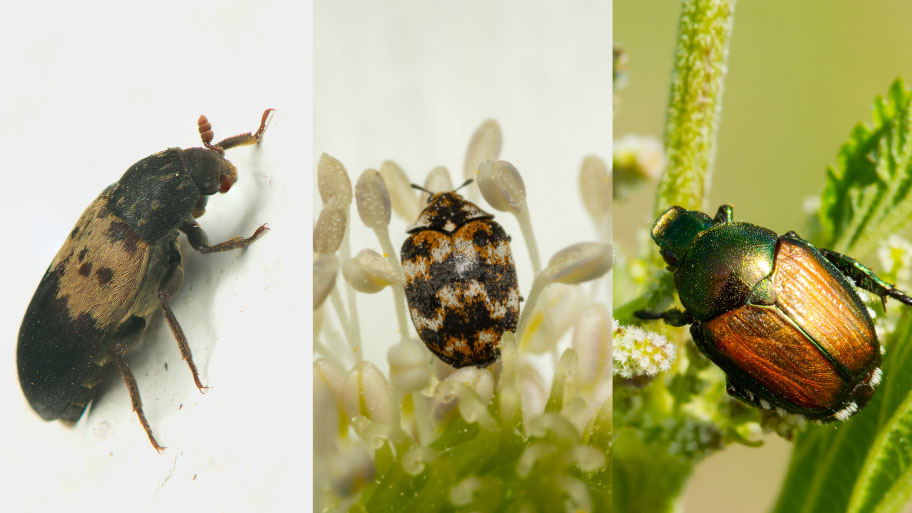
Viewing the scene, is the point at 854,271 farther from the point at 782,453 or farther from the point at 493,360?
the point at 782,453

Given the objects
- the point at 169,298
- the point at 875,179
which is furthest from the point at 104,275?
the point at 875,179

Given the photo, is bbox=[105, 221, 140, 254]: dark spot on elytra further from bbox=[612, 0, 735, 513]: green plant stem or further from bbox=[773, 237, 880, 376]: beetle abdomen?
bbox=[773, 237, 880, 376]: beetle abdomen

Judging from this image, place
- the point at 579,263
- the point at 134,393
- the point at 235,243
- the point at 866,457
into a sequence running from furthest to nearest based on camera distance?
the point at 134,393 < the point at 235,243 < the point at 866,457 < the point at 579,263

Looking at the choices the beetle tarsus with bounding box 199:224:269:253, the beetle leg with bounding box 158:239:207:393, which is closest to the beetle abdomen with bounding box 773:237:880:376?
the beetle tarsus with bounding box 199:224:269:253

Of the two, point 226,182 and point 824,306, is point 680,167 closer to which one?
point 824,306

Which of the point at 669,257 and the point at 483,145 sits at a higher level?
the point at 483,145

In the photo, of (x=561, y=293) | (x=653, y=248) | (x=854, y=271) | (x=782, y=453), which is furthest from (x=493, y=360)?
(x=782, y=453)
